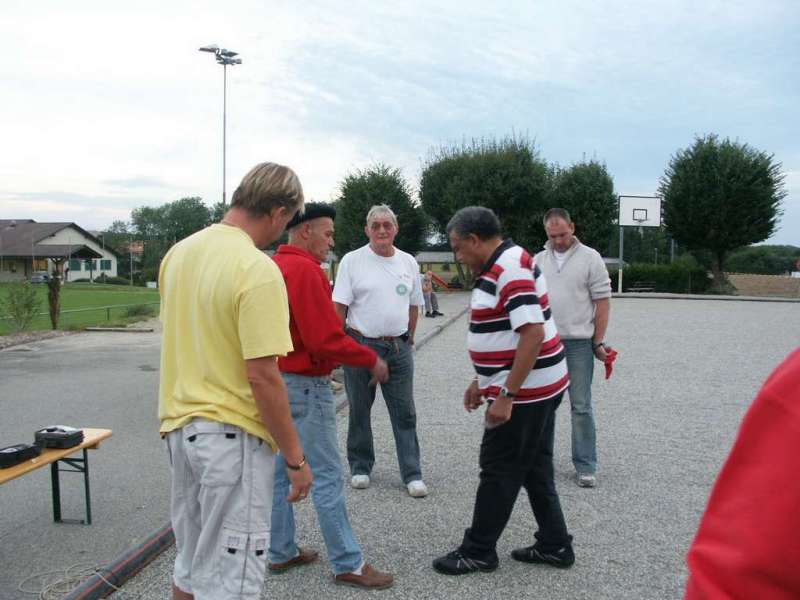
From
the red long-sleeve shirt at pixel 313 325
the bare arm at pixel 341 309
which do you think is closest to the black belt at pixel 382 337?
the bare arm at pixel 341 309

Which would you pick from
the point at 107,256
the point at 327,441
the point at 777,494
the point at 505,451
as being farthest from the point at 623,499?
the point at 107,256

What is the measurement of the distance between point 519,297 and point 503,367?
39cm

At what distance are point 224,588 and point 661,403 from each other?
24.1 feet

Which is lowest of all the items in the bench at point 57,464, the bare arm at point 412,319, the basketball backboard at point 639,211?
the bench at point 57,464

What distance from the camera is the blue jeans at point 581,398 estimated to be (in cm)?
539

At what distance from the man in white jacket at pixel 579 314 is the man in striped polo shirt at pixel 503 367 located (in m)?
1.58

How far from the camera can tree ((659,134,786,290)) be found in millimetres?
38812

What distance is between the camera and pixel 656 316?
73.4 ft

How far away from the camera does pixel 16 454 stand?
13.7ft

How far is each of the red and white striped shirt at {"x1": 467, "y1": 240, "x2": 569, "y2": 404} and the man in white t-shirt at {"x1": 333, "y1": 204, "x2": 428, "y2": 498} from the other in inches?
54.5

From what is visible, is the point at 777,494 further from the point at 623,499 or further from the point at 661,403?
the point at 661,403

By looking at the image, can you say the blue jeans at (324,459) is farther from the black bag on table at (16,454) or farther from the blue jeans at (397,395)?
the black bag on table at (16,454)

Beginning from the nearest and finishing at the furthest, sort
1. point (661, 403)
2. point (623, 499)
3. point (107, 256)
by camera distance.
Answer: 1. point (623, 499)
2. point (661, 403)
3. point (107, 256)

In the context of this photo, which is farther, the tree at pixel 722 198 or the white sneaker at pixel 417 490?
the tree at pixel 722 198
